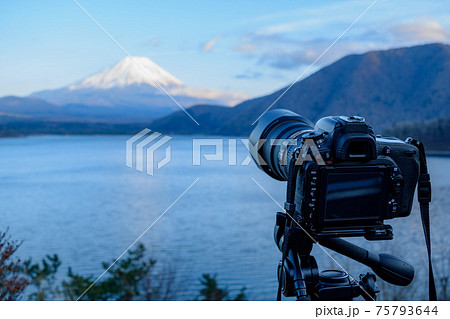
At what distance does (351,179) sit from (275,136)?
1.38 ft

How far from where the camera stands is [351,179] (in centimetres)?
131

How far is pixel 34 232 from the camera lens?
13.1 meters

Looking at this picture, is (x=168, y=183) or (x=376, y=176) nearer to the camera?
(x=376, y=176)

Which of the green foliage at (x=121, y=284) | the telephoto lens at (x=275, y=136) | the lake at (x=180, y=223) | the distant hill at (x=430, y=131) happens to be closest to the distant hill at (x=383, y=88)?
the distant hill at (x=430, y=131)

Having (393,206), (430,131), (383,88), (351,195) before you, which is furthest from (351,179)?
(383,88)

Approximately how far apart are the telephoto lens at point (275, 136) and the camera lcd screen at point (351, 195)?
26 cm

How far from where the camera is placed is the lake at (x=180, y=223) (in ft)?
→ 25.7

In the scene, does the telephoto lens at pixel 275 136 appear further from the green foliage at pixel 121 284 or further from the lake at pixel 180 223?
the green foliage at pixel 121 284

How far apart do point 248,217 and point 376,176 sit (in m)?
13.2

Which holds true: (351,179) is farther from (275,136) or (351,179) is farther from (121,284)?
(121,284)

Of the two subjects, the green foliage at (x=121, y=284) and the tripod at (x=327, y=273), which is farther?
the green foliage at (x=121, y=284)

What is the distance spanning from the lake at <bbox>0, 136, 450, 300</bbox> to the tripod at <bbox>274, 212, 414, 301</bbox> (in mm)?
912

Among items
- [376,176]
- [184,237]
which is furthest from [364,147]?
[184,237]

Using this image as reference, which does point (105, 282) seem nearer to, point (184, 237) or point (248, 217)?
point (184, 237)
